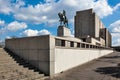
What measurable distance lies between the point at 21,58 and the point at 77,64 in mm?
5951

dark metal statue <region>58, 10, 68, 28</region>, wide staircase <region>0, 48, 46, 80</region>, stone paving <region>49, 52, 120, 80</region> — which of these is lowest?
stone paving <region>49, 52, 120, 80</region>

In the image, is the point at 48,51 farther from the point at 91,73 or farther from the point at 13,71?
the point at 91,73

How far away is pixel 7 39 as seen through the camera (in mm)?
15156

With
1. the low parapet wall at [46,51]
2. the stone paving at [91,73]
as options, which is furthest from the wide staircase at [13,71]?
the stone paving at [91,73]

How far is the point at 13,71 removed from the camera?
10.6m

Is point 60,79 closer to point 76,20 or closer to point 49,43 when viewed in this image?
point 49,43

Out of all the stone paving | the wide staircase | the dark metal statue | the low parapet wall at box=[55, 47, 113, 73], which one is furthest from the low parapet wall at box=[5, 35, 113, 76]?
the dark metal statue

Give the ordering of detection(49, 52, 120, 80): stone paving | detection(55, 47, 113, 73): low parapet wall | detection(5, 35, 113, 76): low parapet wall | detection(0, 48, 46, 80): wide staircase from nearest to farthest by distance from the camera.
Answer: detection(0, 48, 46, 80): wide staircase
detection(49, 52, 120, 80): stone paving
detection(5, 35, 113, 76): low parapet wall
detection(55, 47, 113, 73): low parapet wall

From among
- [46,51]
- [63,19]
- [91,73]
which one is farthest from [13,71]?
[63,19]

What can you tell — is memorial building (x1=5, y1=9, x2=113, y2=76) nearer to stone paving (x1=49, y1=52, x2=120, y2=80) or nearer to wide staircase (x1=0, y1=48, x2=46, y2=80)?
stone paving (x1=49, y1=52, x2=120, y2=80)

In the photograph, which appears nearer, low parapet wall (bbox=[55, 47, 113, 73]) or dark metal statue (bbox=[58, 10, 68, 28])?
low parapet wall (bbox=[55, 47, 113, 73])

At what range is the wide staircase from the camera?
32.4 ft

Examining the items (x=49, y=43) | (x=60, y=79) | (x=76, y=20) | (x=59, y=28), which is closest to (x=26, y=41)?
(x=49, y=43)

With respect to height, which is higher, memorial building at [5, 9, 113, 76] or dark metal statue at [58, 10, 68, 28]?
dark metal statue at [58, 10, 68, 28]
